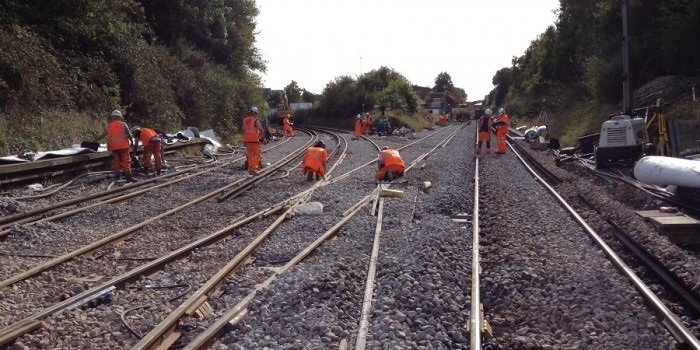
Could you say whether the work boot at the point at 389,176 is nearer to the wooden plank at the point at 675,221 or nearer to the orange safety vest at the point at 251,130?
the orange safety vest at the point at 251,130

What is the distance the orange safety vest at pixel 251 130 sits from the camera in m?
15.1

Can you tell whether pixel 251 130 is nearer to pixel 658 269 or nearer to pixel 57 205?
pixel 57 205

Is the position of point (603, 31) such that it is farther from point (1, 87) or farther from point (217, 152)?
point (1, 87)

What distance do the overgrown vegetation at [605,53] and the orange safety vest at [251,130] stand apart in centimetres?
1388

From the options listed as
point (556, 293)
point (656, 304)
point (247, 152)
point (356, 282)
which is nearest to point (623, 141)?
point (247, 152)

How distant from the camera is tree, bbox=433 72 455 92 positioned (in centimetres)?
13088

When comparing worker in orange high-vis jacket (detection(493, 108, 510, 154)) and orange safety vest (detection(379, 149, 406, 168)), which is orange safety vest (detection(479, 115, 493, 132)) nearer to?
worker in orange high-vis jacket (detection(493, 108, 510, 154))

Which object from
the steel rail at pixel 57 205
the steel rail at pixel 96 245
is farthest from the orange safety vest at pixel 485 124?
the steel rail at pixel 57 205

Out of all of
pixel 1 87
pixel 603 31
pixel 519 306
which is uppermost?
pixel 603 31

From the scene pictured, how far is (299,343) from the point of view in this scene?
4.62 metres

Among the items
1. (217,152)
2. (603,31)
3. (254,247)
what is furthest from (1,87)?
(603,31)

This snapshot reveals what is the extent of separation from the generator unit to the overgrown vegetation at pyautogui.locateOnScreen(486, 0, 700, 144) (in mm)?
6053

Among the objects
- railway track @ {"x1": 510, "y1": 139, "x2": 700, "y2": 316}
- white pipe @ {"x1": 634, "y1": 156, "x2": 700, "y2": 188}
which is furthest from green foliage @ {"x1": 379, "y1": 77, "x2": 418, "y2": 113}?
railway track @ {"x1": 510, "y1": 139, "x2": 700, "y2": 316}

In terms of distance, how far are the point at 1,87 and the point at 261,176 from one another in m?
6.63
